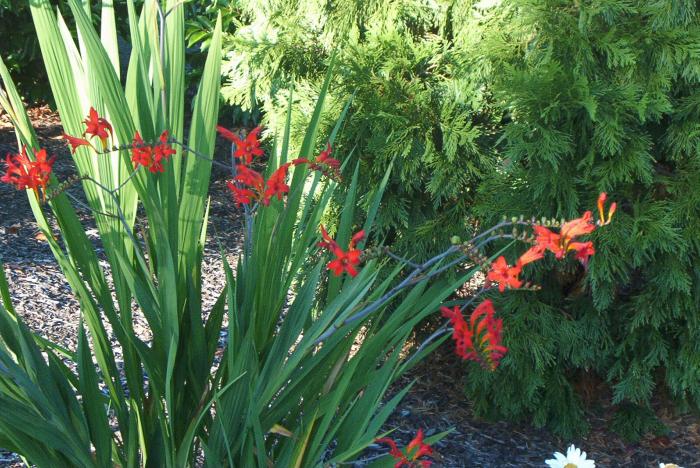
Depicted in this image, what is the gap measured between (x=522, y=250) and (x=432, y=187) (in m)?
0.41

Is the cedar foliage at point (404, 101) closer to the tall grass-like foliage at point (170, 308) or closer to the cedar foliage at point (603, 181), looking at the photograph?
the cedar foliage at point (603, 181)

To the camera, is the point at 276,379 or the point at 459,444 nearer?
the point at 276,379

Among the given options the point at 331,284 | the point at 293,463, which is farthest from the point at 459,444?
the point at 293,463

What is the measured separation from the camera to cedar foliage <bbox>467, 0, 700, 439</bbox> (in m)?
2.60

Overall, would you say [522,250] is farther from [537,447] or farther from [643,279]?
[537,447]

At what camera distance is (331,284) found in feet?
6.56

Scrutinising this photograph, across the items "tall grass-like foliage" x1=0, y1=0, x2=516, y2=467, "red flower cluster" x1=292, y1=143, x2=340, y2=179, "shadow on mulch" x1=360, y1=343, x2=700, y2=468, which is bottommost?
"shadow on mulch" x1=360, y1=343, x2=700, y2=468

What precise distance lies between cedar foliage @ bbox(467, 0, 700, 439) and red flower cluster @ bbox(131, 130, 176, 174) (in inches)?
54.1

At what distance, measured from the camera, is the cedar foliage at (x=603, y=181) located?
2.60 meters

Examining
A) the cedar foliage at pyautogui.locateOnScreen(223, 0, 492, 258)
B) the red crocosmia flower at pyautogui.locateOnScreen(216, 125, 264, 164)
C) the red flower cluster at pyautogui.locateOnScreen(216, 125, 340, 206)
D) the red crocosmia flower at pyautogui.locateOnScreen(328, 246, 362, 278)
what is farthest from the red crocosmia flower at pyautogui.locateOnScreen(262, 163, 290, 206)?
the cedar foliage at pyautogui.locateOnScreen(223, 0, 492, 258)

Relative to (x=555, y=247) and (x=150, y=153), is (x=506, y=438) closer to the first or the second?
(x=555, y=247)

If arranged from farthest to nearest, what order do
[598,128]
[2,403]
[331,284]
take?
1. [598,128]
2. [331,284]
3. [2,403]

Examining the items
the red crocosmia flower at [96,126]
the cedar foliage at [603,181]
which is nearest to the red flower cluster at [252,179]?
the red crocosmia flower at [96,126]

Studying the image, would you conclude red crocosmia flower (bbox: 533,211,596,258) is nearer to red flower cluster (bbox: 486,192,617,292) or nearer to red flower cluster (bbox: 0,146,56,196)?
red flower cluster (bbox: 486,192,617,292)
